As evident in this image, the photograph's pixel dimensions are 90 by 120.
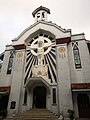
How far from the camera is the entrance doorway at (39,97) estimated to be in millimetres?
14352

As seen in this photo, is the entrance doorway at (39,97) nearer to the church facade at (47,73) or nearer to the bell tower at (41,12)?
the church facade at (47,73)

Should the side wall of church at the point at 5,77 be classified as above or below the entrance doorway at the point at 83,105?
above

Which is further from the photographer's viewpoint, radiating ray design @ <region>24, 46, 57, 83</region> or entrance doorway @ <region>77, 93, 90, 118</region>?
radiating ray design @ <region>24, 46, 57, 83</region>

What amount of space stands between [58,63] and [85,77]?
10.7 feet

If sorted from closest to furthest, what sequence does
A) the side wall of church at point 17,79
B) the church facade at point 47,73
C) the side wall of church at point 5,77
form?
the church facade at point 47,73, the side wall of church at point 17,79, the side wall of church at point 5,77

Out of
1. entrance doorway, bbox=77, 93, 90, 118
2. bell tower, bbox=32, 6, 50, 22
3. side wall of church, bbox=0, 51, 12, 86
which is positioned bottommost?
entrance doorway, bbox=77, 93, 90, 118

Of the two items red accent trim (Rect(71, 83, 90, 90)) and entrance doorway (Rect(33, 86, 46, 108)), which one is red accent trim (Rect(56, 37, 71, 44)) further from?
entrance doorway (Rect(33, 86, 46, 108))

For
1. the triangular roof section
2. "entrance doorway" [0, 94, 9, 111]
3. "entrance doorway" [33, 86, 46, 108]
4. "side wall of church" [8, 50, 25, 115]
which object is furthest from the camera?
the triangular roof section

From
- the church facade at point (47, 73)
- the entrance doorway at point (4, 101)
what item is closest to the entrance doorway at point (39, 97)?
the church facade at point (47, 73)

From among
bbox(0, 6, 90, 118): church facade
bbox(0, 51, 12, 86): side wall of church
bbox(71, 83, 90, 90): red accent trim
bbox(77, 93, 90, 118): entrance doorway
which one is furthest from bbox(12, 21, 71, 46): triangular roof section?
bbox(77, 93, 90, 118): entrance doorway

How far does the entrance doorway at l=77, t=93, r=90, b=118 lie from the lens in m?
12.4

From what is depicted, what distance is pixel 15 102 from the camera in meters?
13.9

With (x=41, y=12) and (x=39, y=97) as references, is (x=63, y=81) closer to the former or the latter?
(x=39, y=97)

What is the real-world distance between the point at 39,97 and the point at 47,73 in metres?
2.92
